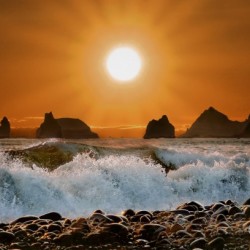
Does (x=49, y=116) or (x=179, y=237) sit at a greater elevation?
(x=49, y=116)

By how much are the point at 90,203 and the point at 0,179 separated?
3808 mm

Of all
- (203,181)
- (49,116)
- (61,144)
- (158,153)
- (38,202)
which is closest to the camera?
(38,202)

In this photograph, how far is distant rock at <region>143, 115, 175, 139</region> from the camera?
13888 cm

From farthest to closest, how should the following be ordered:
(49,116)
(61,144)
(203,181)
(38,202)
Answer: (49,116) < (61,144) < (203,181) < (38,202)

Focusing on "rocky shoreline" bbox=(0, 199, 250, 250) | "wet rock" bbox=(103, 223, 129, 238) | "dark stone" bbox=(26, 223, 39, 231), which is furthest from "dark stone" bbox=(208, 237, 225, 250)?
"dark stone" bbox=(26, 223, 39, 231)

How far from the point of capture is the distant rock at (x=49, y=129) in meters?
129

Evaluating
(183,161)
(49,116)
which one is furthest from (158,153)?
(49,116)

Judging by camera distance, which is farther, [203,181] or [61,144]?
[61,144]

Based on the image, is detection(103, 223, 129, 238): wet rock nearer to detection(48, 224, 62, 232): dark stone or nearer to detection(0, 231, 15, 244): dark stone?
detection(48, 224, 62, 232): dark stone

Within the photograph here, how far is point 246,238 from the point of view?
503 inches

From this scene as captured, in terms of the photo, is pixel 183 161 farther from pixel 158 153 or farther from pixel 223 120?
pixel 223 120

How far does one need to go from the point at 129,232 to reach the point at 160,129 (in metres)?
127

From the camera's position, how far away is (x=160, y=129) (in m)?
140

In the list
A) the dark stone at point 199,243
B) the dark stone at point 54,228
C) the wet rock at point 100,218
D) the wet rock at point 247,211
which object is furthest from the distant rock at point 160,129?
the dark stone at point 199,243
